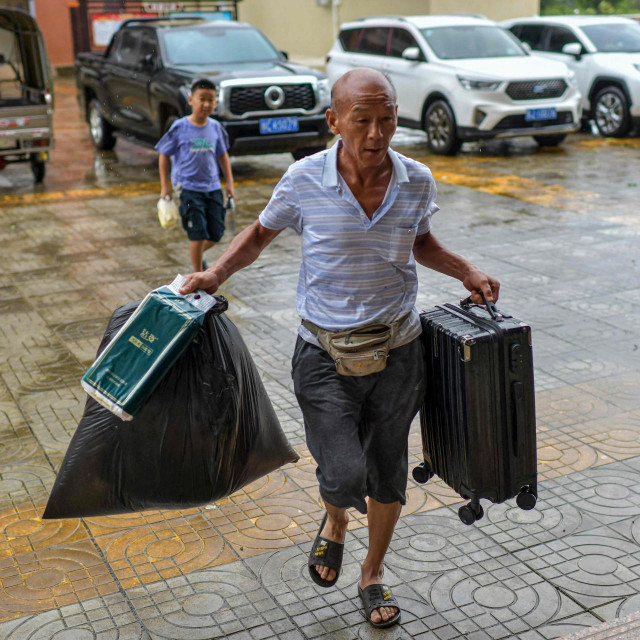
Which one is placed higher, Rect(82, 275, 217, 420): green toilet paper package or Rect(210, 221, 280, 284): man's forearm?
Rect(210, 221, 280, 284): man's forearm

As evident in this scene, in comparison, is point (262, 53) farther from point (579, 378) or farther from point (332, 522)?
point (332, 522)

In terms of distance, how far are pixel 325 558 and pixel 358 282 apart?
949 mm

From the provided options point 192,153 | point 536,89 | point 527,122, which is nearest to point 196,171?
point 192,153

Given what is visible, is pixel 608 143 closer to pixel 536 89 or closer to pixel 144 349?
pixel 536 89

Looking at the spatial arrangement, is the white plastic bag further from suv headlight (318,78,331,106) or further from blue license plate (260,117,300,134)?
suv headlight (318,78,331,106)

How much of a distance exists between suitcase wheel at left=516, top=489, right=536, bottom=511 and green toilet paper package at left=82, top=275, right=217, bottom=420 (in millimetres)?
1162

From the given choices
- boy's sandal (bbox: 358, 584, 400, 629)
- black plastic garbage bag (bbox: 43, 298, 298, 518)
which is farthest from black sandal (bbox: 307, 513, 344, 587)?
black plastic garbage bag (bbox: 43, 298, 298, 518)

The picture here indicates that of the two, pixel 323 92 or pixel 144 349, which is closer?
pixel 144 349

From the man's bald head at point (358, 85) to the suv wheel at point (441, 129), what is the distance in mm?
10840

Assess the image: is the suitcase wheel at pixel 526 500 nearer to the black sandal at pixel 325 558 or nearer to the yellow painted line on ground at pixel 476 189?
the black sandal at pixel 325 558

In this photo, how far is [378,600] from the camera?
3348mm

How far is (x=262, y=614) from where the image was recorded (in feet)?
11.2

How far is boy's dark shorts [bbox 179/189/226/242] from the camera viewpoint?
7301 mm

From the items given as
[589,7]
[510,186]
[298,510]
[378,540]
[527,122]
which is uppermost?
[589,7]
